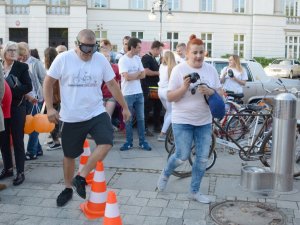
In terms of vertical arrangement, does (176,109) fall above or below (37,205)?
above

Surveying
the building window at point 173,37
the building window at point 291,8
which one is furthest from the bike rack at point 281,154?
the building window at point 291,8

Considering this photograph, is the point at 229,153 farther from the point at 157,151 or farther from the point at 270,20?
the point at 270,20

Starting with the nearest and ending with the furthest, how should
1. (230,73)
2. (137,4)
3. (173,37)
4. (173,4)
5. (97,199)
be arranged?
(97,199), (230,73), (137,4), (173,37), (173,4)

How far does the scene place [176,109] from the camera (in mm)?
4918

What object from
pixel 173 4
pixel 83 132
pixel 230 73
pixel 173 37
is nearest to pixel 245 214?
pixel 83 132

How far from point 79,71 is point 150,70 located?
4.36 meters

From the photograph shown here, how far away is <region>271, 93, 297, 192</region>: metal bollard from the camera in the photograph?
5.30 metres

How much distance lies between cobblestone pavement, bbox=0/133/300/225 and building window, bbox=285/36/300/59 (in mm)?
40164

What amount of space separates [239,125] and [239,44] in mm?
36636

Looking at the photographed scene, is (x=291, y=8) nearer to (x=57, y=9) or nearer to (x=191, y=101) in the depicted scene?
(x=57, y=9)

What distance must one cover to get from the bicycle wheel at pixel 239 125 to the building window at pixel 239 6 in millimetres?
36613

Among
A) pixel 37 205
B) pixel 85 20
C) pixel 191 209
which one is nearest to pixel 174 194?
pixel 191 209

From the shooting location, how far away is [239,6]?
42625mm

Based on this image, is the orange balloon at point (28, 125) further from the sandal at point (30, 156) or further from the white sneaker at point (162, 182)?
the white sneaker at point (162, 182)
